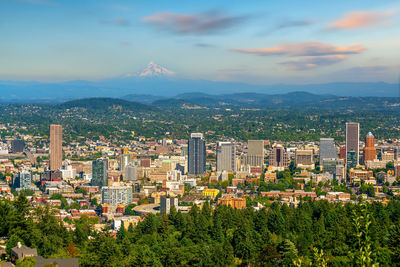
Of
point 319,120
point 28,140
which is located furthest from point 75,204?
point 319,120

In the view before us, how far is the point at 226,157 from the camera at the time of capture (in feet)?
166

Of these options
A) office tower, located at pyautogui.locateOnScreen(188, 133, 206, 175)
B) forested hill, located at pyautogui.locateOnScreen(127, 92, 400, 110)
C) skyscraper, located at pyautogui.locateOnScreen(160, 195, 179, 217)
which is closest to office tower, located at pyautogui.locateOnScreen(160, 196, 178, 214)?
skyscraper, located at pyautogui.locateOnScreen(160, 195, 179, 217)

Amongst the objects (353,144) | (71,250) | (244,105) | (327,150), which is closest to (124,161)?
(327,150)

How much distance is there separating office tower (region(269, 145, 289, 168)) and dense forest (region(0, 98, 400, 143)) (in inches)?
794

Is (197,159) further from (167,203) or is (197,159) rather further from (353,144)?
(167,203)

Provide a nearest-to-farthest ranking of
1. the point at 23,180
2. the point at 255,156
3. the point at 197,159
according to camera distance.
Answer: the point at 23,180 → the point at 197,159 → the point at 255,156

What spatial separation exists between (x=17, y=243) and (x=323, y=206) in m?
13.7

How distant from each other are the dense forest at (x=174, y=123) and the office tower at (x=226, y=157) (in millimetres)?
24442

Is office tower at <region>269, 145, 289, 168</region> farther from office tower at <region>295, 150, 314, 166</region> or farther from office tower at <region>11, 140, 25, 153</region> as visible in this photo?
office tower at <region>11, 140, 25, 153</region>

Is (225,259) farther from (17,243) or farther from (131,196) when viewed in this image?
(131,196)

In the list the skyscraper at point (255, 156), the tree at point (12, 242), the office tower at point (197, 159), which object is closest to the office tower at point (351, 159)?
the skyscraper at point (255, 156)

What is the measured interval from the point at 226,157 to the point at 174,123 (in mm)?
46323

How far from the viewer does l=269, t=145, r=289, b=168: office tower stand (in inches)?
2055

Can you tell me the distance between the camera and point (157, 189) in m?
40.4
